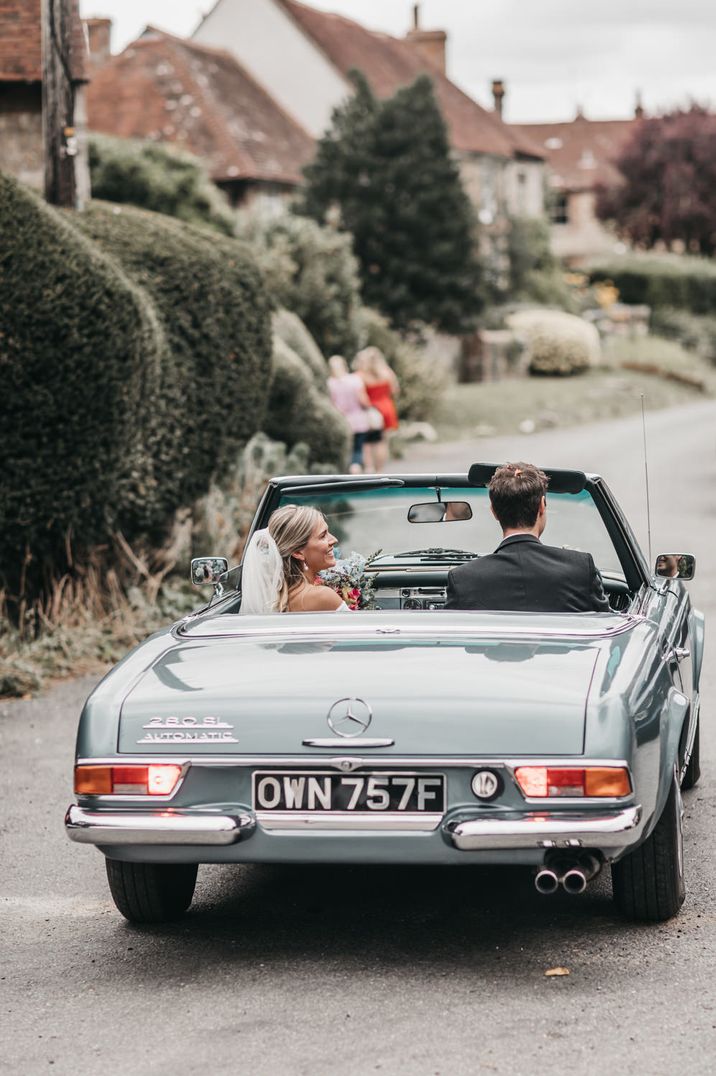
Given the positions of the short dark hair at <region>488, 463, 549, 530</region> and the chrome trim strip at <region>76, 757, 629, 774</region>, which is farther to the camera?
the short dark hair at <region>488, 463, 549, 530</region>

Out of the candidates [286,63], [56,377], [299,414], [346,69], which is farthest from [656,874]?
[346,69]

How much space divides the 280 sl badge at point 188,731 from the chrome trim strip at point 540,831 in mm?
660

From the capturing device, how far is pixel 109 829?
178 inches

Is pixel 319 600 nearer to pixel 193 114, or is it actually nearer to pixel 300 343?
pixel 300 343

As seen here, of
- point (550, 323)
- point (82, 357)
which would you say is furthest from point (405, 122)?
point (82, 357)

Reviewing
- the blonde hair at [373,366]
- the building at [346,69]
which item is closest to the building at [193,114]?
the building at [346,69]

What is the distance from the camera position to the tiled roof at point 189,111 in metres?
41.2

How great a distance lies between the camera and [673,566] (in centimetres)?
595

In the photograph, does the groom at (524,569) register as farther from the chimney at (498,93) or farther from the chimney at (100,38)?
the chimney at (498,93)

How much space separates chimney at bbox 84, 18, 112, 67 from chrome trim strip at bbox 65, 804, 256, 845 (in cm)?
4306

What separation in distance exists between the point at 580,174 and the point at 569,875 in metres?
88.1

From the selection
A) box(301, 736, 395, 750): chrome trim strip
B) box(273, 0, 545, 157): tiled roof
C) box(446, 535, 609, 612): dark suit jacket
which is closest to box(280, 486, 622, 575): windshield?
box(446, 535, 609, 612): dark suit jacket

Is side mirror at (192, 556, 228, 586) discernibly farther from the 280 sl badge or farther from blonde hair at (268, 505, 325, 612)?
the 280 sl badge

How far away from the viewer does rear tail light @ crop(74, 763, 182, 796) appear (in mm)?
4496
